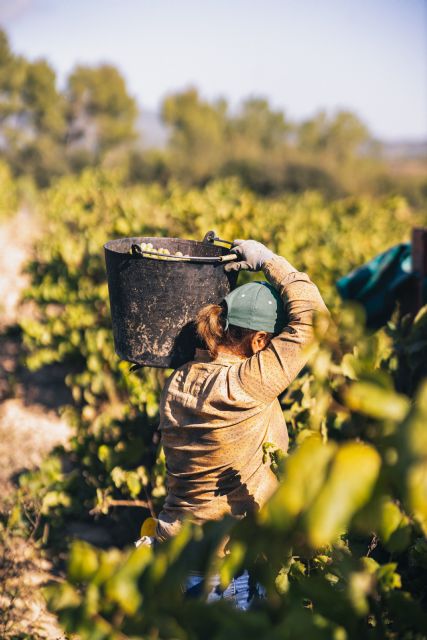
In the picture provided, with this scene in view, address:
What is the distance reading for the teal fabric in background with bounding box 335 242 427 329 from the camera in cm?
450

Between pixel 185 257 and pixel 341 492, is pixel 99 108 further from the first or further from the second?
pixel 341 492

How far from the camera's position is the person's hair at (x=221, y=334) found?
6.23ft

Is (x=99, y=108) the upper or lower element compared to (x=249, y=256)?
upper

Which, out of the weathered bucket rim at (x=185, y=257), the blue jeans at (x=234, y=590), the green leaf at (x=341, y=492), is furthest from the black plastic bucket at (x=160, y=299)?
the green leaf at (x=341, y=492)

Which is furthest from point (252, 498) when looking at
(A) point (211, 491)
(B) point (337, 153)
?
(B) point (337, 153)

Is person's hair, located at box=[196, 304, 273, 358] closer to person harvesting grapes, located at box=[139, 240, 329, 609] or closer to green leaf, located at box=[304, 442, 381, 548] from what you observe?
person harvesting grapes, located at box=[139, 240, 329, 609]

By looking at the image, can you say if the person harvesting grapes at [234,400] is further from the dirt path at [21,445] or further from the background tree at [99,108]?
the background tree at [99,108]

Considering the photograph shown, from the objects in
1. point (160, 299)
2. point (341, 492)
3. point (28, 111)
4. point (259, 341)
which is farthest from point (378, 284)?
point (28, 111)

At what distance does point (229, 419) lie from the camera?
1.83 metres

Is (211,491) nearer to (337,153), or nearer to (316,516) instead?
(316,516)

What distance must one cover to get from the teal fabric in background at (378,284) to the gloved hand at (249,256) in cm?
251

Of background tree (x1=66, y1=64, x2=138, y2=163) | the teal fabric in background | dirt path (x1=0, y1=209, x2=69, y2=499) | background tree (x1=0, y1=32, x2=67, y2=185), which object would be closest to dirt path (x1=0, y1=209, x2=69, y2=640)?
dirt path (x1=0, y1=209, x2=69, y2=499)

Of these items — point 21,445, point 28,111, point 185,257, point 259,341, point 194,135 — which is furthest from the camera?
point 28,111

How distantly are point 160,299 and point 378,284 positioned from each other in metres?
2.76
